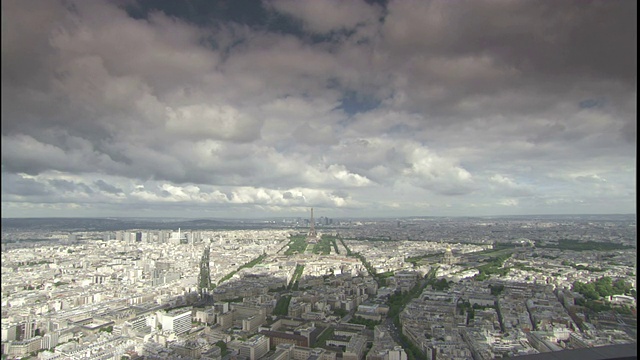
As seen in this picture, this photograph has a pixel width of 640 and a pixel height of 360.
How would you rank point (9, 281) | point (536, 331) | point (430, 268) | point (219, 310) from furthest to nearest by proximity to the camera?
1. point (430, 268)
2. point (9, 281)
3. point (219, 310)
4. point (536, 331)

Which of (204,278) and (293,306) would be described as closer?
(293,306)

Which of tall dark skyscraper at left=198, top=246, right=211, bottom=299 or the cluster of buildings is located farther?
tall dark skyscraper at left=198, top=246, right=211, bottom=299

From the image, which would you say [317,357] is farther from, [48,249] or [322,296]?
[48,249]

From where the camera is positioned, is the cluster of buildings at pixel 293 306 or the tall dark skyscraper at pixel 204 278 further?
the tall dark skyscraper at pixel 204 278

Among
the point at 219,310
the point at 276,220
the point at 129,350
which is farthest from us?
the point at 276,220

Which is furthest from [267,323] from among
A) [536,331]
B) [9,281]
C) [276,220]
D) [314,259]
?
[276,220]

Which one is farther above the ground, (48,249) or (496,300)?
(48,249)

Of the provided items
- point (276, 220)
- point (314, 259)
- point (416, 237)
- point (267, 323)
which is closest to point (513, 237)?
point (416, 237)

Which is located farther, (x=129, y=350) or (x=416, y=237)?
(x=416, y=237)
